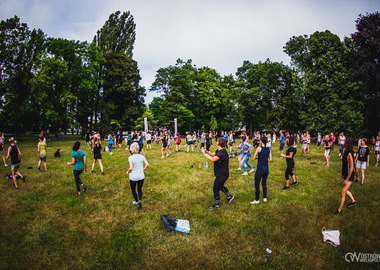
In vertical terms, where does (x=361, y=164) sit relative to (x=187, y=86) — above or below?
below

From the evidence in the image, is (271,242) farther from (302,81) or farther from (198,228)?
(302,81)

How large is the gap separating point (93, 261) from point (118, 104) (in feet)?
129

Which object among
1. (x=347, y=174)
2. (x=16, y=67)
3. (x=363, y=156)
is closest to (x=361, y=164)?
(x=363, y=156)

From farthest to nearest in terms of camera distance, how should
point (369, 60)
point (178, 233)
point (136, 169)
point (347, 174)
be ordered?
1. point (369, 60)
2. point (347, 174)
3. point (136, 169)
4. point (178, 233)

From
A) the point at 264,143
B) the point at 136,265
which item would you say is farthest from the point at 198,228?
the point at 264,143

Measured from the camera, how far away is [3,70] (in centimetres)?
2691

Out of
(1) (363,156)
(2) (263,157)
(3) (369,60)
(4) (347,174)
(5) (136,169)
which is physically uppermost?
(3) (369,60)

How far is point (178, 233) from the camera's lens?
4.95m

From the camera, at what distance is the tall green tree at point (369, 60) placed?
21.4m

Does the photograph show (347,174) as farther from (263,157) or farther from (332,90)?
(332,90)

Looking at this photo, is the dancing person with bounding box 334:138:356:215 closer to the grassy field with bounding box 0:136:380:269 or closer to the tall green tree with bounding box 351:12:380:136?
the grassy field with bounding box 0:136:380:269

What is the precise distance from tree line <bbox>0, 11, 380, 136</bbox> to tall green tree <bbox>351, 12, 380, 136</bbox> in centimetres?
11

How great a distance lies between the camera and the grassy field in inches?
158

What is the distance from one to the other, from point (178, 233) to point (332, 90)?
2927cm
